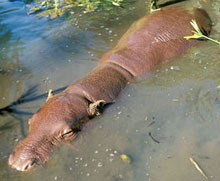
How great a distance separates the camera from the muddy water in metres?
4.69

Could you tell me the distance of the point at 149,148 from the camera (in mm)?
4941

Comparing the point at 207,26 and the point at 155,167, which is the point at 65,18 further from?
the point at 155,167

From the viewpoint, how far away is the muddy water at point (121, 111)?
15.4 feet

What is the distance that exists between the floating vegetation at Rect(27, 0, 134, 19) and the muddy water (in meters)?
1.08

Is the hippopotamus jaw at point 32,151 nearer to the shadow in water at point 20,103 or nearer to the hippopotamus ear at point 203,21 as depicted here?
Answer: the shadow in water at point 20,103

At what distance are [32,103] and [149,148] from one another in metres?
2.64

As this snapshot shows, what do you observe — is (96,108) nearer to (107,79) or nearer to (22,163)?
(107,79)

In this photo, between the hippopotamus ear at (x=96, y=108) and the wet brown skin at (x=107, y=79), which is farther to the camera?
the hippopotamus ear at (x=96, y=108)

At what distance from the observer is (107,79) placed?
6020 millimetres

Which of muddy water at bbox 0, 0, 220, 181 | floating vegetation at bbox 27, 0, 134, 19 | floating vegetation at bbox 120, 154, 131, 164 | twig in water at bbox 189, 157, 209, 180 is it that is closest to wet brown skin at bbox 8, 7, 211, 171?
muddy water at bbox 0, 0, 220, 181

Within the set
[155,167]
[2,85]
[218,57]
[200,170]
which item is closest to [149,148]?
[155,167]

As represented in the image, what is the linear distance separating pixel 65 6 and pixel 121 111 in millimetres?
5480

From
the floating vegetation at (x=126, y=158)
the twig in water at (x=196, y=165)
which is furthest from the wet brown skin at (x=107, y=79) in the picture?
the twig in water at (x=196, y=165)

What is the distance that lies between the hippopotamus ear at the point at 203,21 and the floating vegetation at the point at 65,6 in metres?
2.68
